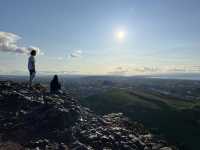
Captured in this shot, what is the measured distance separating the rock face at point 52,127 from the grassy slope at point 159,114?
57.3 m

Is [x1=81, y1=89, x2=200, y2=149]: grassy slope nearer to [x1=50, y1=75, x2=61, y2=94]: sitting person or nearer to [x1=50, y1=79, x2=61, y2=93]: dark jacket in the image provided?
[x1=50, y1=75, x2=61, y2=94]: sitting person

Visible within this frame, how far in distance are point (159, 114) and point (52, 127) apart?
356ft

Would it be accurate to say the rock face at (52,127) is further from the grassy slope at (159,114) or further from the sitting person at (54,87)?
the grassy slope at (159,114)

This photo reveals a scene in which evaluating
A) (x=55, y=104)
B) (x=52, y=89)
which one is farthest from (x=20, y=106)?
(x=52, y=89)

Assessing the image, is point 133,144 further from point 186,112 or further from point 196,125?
point 186,112

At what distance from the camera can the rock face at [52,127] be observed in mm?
30984

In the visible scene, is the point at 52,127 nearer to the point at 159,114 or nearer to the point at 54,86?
the point at 54,86

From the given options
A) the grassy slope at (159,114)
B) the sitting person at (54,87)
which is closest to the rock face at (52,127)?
the sitting person at (54,87)

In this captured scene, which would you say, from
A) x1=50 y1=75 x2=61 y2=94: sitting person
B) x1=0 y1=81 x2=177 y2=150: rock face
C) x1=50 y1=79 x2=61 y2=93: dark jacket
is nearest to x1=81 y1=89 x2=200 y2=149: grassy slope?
x1=0 y1=81 x2=177 y2=150: rock face

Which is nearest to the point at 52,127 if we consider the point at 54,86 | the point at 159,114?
the point at 54,86

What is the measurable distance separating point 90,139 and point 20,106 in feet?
41.6

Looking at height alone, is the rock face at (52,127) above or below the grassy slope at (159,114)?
above

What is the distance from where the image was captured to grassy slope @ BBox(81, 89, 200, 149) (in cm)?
10044

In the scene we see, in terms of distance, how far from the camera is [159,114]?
135000mm
